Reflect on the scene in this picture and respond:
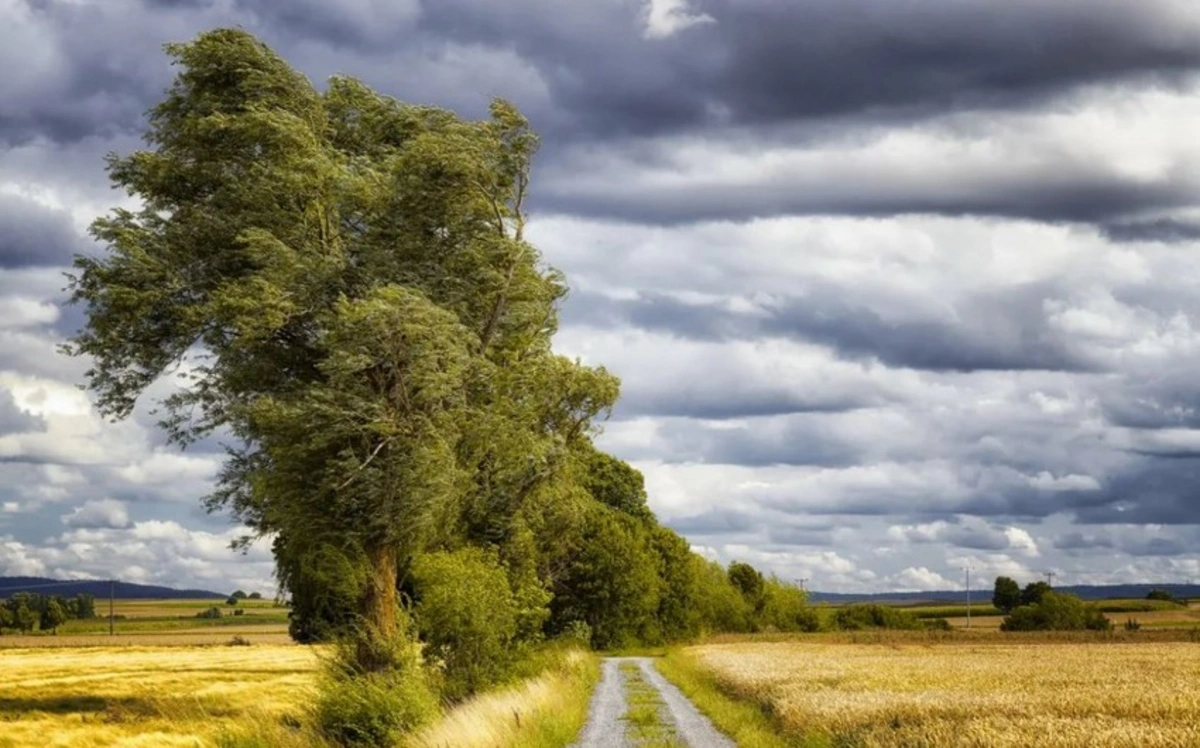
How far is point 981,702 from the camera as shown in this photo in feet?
101

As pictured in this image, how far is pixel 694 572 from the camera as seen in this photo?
118188 millimetres

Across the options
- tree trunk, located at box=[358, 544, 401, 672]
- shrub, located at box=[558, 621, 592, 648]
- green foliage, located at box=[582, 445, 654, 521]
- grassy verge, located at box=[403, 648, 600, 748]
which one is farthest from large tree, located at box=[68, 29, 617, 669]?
green foliage, located at box=[582, 445, 654, 521]

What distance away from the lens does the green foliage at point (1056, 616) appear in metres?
158

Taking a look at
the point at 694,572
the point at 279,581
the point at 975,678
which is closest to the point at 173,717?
the point at 279,581

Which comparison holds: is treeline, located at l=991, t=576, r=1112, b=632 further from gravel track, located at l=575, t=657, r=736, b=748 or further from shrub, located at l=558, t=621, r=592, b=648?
gravel track, located at l=575, t=657, r=736, b=748

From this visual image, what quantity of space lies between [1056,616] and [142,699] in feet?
447

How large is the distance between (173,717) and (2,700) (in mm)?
12541

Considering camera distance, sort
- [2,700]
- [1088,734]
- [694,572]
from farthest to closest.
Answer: [694,572], [2,700], [1088,734]

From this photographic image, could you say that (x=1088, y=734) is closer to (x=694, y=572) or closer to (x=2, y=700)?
(x=2, y=700)

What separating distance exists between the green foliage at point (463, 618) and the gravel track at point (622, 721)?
3.65 meters

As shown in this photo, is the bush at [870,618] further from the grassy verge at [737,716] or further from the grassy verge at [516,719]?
the grassy verge at [516,719]

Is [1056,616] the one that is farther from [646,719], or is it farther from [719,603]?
[646,719]

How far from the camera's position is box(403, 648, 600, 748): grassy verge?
25359 mm

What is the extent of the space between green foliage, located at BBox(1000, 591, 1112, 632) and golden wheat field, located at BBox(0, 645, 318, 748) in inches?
4203
